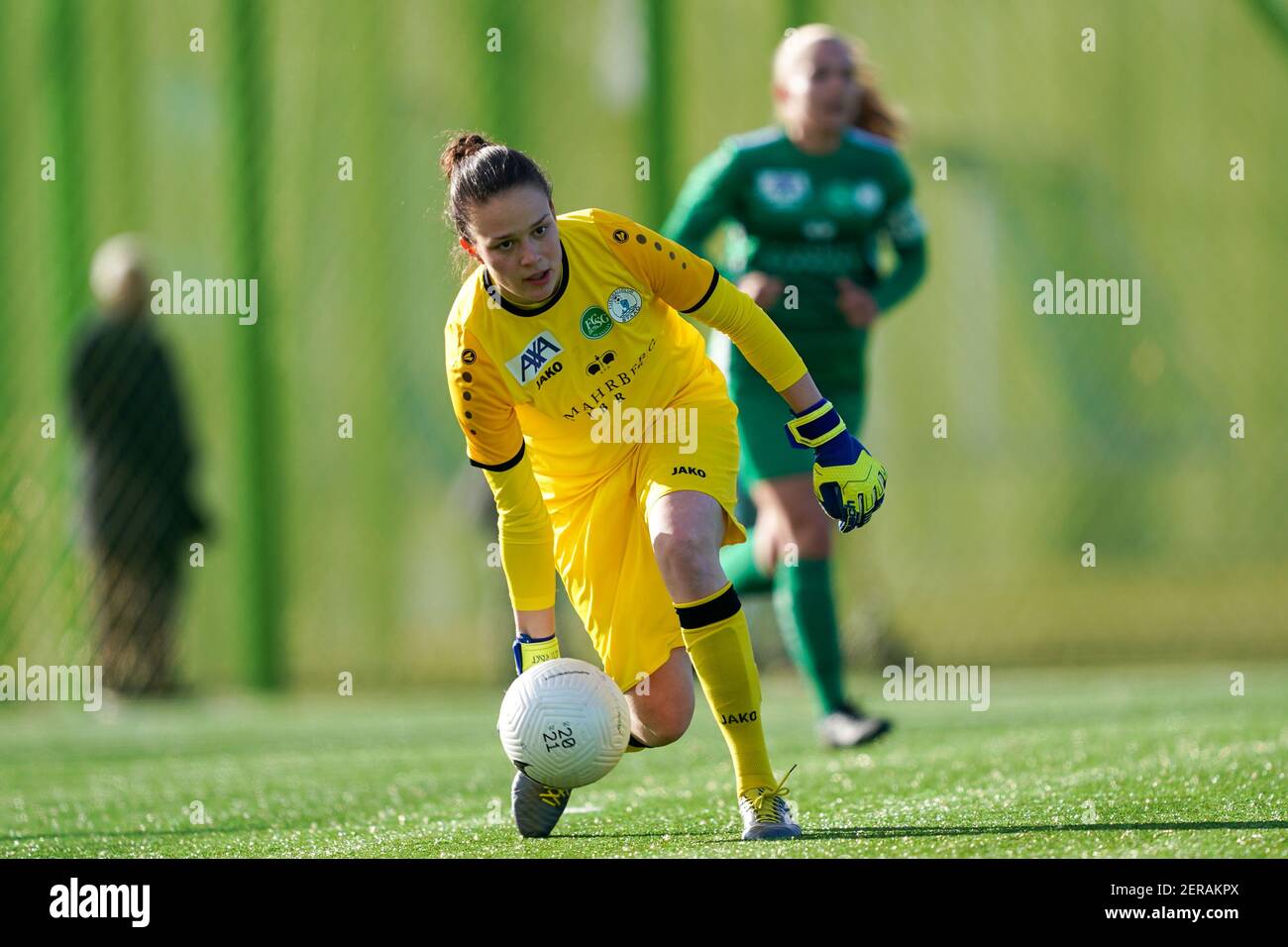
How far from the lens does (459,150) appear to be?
12.4 feet

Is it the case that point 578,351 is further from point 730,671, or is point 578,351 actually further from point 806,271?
point 806,271

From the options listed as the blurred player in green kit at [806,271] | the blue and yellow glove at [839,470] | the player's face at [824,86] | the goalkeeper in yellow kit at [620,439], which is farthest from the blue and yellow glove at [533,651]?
the player's face at [824,86]

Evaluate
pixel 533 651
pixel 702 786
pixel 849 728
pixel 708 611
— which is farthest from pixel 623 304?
pixel 849 728

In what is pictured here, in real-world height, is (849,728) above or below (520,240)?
below

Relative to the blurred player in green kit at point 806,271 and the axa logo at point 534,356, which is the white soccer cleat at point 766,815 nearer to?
the axa logo at point 534,356

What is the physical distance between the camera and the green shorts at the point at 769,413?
5.41 meters

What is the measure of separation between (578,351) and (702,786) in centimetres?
149

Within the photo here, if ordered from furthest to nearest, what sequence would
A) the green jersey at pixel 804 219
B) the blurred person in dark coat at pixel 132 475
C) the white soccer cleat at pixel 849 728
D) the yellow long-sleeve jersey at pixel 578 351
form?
the blurred person in dark coat at pixel 132 475 < the green jersey at pixel 804 219 < the white soccer cleat at pixel 849 728 < the yellow long-sleeve jersey at pixel 578 351

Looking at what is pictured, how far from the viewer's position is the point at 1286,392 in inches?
323

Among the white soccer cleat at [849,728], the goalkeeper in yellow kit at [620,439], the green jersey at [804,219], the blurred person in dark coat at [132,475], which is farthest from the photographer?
the blurred person in dark coat at [132,475]

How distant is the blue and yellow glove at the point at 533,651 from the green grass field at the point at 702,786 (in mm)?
412

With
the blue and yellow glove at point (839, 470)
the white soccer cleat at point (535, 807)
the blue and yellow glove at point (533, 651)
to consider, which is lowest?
the white soccer cleat at point (535, 807)
